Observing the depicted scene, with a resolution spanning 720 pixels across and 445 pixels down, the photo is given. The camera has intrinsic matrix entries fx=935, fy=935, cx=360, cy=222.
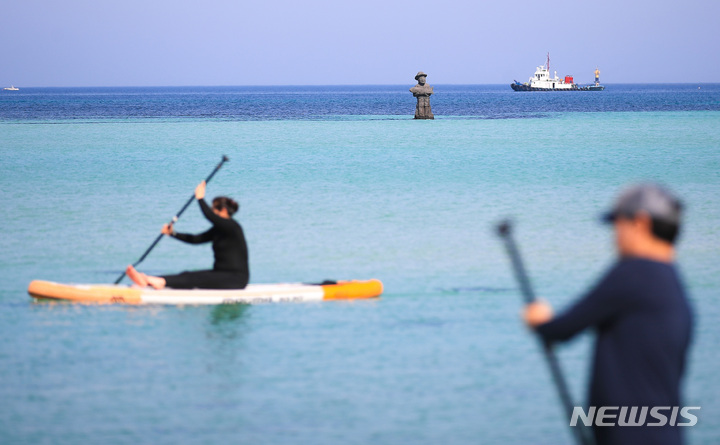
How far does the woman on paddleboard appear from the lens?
9.38m

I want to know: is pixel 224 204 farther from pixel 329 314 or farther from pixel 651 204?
pixel 651 204

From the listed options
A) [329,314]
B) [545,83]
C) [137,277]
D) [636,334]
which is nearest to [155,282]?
[137,277]

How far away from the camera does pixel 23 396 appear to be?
6.97m

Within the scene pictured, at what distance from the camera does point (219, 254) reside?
9.57 m

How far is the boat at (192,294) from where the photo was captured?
9.52m

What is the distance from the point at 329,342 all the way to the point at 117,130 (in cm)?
4241

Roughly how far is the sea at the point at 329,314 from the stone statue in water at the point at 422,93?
26.6 metres

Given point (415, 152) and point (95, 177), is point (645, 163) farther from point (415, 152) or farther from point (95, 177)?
point (95, 177)

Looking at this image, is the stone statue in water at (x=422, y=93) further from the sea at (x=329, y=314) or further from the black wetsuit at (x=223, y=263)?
the black wetsuit at (x=223, y=263)

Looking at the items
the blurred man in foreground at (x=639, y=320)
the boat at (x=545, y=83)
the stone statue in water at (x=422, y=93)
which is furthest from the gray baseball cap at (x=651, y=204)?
the boat at (x=545, y=83)

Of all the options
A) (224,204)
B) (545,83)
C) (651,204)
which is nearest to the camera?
(651,204)

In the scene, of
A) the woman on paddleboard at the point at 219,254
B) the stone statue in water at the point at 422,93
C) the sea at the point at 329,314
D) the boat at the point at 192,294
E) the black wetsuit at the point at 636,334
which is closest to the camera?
the black wetsuit at the point at 636,334

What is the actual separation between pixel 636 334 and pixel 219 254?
6.73 meters

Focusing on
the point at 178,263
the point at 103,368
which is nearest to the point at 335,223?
the point at 178,263
